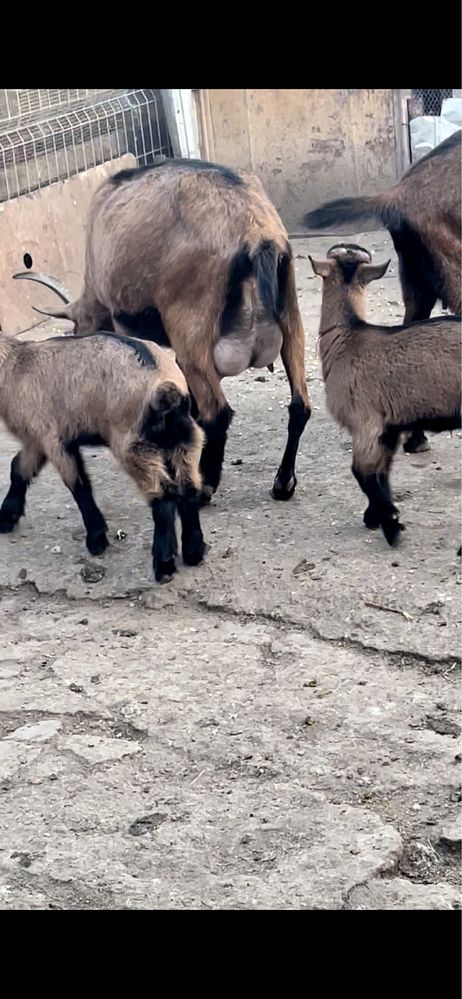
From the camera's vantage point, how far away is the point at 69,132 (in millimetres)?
9406

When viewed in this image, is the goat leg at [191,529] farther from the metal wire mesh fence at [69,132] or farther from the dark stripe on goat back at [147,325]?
the metal wire mesh fence at [69,132]

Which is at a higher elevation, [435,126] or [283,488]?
[435,126]

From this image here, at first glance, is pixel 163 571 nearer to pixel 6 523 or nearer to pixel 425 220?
pixel 6 523

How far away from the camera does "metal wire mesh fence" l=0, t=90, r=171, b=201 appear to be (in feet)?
29.2

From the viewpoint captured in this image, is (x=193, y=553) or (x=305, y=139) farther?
(x=305, y=139)

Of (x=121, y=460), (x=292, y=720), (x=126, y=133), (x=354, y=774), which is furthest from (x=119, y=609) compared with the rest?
(x=126, y=133)

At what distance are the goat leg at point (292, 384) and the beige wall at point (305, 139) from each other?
5.26m

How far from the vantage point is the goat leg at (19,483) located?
217 inches

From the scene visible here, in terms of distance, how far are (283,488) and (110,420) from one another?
0.98 metres

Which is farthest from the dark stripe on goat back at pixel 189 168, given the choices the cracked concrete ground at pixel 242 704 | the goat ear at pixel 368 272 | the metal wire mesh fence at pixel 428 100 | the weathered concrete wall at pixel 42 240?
the metal wire mesh fence at pixel 428 100

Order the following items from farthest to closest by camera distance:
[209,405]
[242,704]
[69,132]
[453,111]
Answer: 1. [453,111]
2. [69,132]
3. [209,405]
4. [242,704]

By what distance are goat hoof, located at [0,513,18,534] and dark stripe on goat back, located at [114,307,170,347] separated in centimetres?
95

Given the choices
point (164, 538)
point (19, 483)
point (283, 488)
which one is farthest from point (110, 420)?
point (283, 488)

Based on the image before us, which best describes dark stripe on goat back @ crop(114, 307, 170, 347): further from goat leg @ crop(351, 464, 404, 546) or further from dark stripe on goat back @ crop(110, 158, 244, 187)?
goat leg @ crop(351, 464, 404, 546)
